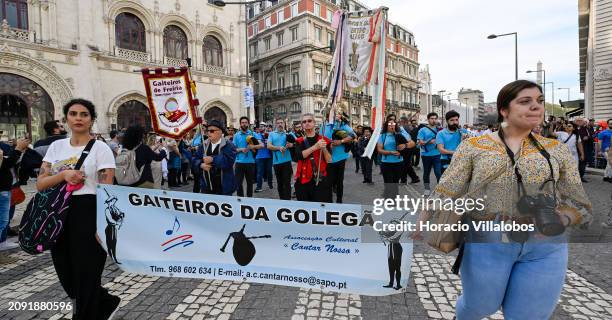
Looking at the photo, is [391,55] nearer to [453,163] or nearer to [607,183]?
[607,183]

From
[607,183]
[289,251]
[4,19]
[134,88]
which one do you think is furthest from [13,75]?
[607,183]

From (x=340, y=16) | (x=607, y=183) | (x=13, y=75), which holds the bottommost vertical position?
(x=607, y=183)

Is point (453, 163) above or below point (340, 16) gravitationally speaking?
below

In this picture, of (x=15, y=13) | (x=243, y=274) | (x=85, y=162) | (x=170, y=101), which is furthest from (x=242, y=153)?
(x=15, y=13)

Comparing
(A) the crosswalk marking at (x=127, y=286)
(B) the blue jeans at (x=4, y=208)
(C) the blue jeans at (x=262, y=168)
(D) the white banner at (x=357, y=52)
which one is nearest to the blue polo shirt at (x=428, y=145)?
(D) the white banner at (x=357, y=52)

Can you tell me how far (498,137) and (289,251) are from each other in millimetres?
1967

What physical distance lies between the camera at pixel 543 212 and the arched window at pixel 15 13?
27153 mm

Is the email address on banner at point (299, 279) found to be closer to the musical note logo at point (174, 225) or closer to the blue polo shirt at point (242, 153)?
the musical note logo at point (174, 225)

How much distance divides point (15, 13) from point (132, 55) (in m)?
6.56

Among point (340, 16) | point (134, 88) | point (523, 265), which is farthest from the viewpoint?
point (134, 88)

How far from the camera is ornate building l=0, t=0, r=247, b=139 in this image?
65.1ft

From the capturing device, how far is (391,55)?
6275 cm

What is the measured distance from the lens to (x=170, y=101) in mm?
→ 5750

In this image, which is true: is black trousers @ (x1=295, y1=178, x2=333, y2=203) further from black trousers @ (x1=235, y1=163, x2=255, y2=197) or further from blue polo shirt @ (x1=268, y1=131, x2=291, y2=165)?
black trousers @ (x1=235, y1=163, x2=255, y2=197)
